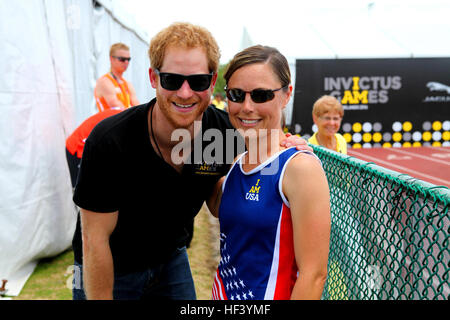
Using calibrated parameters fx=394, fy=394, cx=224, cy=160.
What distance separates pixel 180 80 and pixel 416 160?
38.3 feet

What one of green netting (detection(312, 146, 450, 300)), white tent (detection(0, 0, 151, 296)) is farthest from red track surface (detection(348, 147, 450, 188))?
white tent (detection(0, 0, 151, 296))

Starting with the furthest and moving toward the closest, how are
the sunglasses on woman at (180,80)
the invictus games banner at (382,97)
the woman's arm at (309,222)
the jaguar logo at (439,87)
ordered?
1. the jaguar logo at (439,87)
2. the invictus games banner at (382,97)
3. the sunglasses on woman at (180,80)
4. the woman's arm at (309,222)

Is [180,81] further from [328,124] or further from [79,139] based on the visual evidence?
[328,124]

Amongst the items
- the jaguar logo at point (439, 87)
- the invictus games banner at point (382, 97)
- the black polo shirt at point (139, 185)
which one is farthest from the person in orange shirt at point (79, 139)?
the jaguar logo at point (439, 87)

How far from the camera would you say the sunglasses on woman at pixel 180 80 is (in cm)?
188

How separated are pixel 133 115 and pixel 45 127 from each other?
8.98ft

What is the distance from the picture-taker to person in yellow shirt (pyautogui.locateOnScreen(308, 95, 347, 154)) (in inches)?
173

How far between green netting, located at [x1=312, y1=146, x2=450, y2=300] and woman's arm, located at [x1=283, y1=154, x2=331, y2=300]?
1.31 ft

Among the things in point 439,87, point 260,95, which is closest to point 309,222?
point 260,95

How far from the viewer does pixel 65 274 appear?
14.5ft

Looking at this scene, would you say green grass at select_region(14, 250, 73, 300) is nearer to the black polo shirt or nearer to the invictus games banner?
the black polo shirt

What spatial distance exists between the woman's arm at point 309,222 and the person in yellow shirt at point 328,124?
119 inches

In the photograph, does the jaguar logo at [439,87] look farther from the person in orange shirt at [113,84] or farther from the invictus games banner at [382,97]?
the person in orange shirt at [113,84]

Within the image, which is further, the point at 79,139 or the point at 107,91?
the point at 107,91
